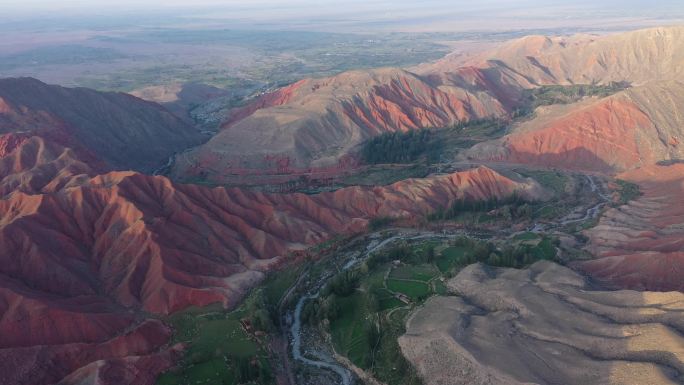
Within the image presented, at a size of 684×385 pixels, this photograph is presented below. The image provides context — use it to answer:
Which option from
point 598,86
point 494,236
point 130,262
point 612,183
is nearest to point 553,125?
point 612,183

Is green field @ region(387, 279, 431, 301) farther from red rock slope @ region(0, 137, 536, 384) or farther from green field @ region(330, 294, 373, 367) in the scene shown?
red rock slope @ region(0, 137, 536, 384)

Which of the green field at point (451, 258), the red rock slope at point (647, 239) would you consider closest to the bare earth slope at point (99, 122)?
the green field at point (451, 258)

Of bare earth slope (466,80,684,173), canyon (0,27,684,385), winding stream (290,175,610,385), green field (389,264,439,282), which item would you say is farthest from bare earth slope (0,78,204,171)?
bare earth slope (466,80,684,173)

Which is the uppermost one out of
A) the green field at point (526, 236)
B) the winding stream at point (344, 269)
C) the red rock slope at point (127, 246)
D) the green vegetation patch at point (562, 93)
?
the green vegetation patch at point (562, 93)

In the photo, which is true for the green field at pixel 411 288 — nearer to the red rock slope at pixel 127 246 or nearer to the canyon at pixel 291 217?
the canyon at pixel 291 217

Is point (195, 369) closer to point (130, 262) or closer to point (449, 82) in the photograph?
point (130, 262)

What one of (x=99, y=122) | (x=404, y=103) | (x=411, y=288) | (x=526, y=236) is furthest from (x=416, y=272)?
(x=99, y=122)
